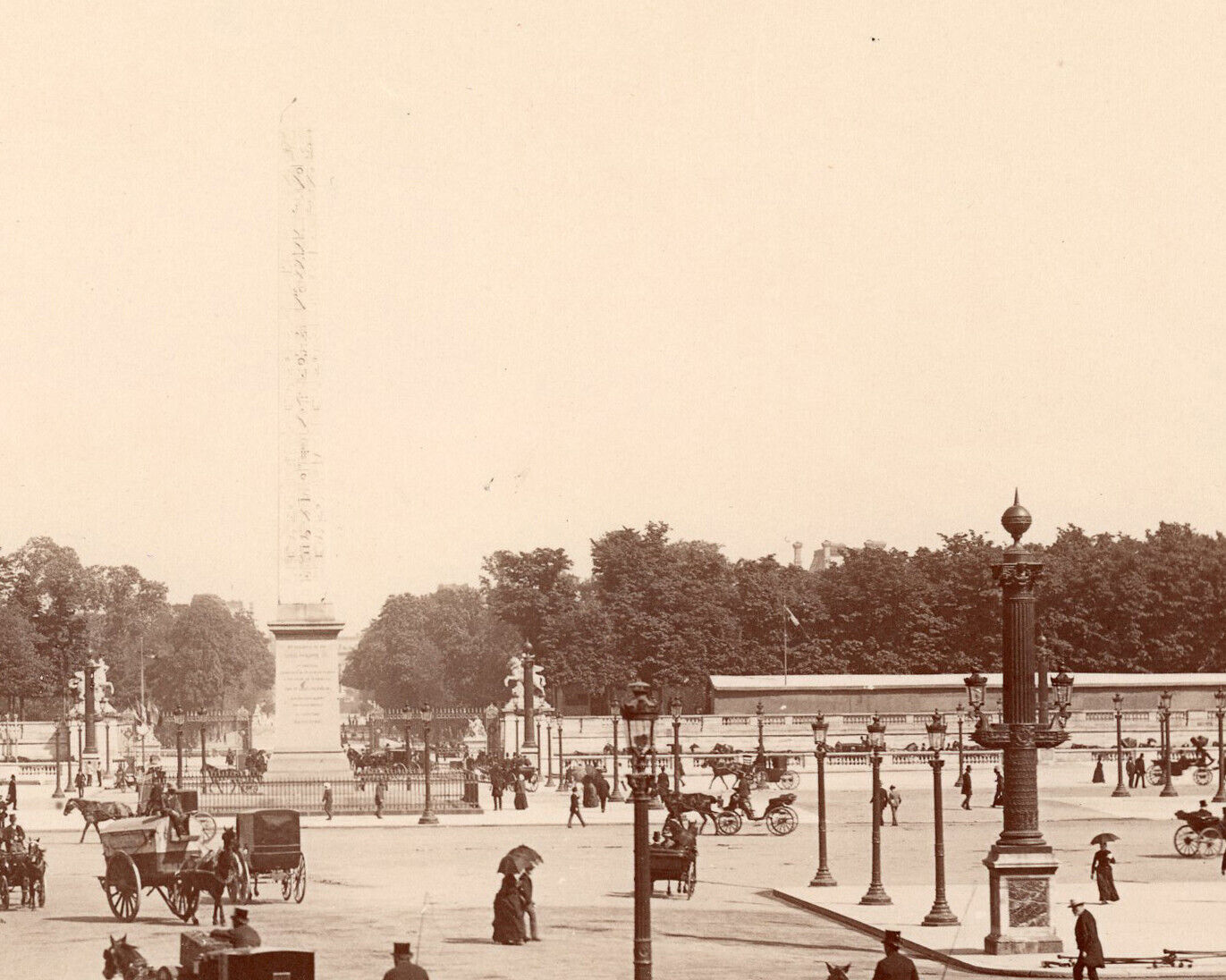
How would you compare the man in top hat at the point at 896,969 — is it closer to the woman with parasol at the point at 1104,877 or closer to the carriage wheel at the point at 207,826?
the woman with parasol at the point at 1104,877

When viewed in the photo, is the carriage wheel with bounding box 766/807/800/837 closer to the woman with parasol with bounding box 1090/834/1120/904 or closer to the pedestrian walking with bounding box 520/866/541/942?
the woman with parasol with bounding box 1090/834/1120/904

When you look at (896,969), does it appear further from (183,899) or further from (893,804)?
(893,804)

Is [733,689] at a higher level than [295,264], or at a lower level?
lower

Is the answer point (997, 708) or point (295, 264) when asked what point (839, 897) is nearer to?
point (295, 264)

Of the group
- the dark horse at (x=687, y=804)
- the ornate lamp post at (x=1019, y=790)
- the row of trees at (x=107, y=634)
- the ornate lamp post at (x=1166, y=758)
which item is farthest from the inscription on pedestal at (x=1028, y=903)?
the row of trees at (x=107, y=634)

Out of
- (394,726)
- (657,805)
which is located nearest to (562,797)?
(657,805)

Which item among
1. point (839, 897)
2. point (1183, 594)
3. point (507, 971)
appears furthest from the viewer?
point (1183, 594)
